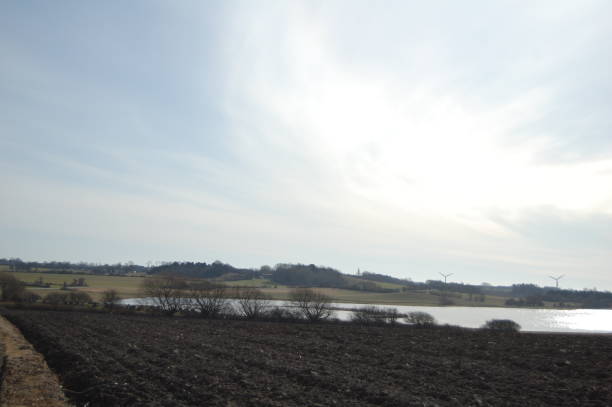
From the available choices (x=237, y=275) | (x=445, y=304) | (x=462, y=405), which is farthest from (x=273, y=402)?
(x=237, y=275)

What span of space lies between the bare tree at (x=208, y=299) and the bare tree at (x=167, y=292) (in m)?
1.49

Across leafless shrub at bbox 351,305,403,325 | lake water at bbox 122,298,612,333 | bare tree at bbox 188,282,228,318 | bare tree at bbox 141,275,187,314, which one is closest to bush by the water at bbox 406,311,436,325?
leafless shrub at bbox 351,305,403,325

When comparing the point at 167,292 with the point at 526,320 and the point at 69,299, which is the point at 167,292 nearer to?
the point at 69,299

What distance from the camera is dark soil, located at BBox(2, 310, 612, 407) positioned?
13.6 m

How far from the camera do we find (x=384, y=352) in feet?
80.1

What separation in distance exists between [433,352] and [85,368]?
17.4 meters

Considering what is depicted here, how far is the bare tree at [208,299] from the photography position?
187 feet

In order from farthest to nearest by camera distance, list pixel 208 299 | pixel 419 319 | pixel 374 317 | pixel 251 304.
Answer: pixel 208 299 → pixel 251 304 → pixel 374 317 → pixel 419 319

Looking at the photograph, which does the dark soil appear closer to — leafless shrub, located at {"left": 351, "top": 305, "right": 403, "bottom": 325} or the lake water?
leafless shrub, located at {"left": 351, "top": 305, "right": 403, "bottom": 325}

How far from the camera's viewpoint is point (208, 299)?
193 feet

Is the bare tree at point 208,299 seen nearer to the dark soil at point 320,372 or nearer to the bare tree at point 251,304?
the bare tree at point 251,304

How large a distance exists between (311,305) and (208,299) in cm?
1366

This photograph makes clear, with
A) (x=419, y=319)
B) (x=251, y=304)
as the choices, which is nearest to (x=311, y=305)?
Result: (x=251, y=304)

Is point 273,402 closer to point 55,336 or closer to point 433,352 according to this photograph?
point 433,352
